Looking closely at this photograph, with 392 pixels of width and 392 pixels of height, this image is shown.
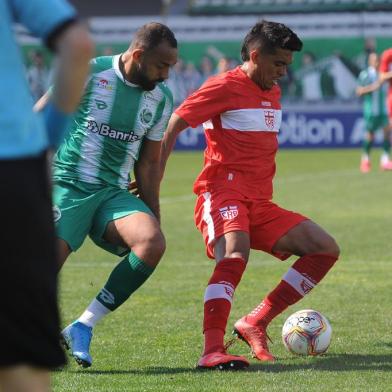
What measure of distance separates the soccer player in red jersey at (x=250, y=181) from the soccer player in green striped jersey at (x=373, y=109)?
15892 mm

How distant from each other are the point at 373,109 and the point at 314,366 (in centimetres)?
1941

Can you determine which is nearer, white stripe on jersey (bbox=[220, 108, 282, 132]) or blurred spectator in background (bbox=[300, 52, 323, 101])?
white stripe on jersey (bbox=[220, 108, 282, 132])

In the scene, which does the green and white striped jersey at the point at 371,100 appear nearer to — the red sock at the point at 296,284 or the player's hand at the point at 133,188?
the red sock at the point at 296,284

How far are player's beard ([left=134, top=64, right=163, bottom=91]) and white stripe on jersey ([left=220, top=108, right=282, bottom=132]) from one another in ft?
1.78

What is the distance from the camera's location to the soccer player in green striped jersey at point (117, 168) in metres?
6.03

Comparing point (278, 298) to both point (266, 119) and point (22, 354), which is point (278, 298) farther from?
point (22, 354)

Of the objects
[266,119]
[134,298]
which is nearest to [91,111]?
[266,119]

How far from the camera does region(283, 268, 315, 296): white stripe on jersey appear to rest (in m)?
6.62

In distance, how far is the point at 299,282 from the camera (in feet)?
21.7

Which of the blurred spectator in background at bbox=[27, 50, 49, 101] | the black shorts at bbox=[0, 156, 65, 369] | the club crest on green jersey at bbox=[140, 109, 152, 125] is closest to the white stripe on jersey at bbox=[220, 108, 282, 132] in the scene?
the club crest on green jersey at bbox=[140, 109, 152, 125]

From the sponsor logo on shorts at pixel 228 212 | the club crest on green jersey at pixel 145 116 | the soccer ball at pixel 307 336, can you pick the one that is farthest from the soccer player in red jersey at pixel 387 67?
the club crest on green jersey at pixel 145 116

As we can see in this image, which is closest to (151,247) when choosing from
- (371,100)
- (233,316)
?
(233,316)

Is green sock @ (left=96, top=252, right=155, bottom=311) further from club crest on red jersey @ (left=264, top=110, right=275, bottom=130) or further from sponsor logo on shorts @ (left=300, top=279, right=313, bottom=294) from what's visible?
club crest on red jersey @ (left=264, top=110, right=275, bottom=130)

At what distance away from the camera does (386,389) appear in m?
5.46
